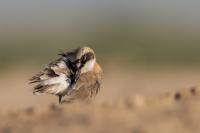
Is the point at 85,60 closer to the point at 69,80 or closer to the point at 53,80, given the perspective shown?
the point at 69,80

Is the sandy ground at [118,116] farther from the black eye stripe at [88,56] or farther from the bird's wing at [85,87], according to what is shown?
the black eye stripe at [88,56]

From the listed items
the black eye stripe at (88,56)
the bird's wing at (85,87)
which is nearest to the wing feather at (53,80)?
the bird's wing at (85,87)

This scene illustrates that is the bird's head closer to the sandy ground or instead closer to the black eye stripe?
the black eye stripe

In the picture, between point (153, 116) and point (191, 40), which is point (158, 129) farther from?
point (191, 40)

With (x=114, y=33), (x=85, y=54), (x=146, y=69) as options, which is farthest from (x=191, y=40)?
(x=85, y=54)

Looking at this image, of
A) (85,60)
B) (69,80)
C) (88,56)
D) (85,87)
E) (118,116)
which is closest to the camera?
(118,116)

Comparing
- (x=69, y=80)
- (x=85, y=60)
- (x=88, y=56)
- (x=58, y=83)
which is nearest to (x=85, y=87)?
(x=69, y=80)
